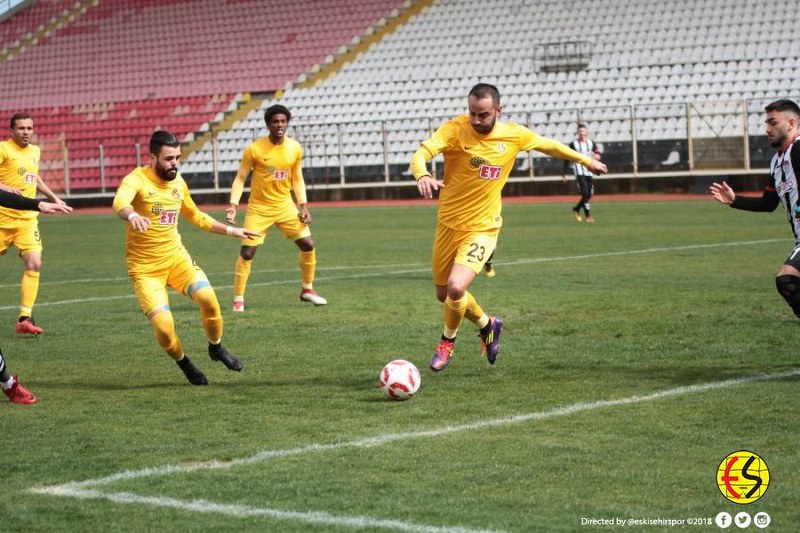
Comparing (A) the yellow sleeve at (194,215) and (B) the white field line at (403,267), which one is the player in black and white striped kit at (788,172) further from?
(B) the white field line at (403,267)

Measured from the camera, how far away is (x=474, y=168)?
934 cm

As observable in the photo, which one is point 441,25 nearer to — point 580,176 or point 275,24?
point 275,24

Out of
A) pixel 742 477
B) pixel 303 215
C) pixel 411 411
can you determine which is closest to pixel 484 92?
pixel 411 411

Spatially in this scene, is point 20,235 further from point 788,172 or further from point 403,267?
point 788,172

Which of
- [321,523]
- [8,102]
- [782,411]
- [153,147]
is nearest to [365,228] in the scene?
[153,147]

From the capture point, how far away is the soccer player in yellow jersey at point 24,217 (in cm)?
1259

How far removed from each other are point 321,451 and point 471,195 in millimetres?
3404

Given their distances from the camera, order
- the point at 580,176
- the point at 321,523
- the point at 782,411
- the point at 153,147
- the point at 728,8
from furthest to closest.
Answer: the point at 728,8 < the point at 580,176 < the point at 153,147 < the point at 782,411 < the point at 321,523

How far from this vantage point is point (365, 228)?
89.1ft

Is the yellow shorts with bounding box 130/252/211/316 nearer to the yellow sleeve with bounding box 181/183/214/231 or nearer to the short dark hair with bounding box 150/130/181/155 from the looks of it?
the yellow sleeve with bounding box 181/183/214/231

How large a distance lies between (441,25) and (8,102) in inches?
788

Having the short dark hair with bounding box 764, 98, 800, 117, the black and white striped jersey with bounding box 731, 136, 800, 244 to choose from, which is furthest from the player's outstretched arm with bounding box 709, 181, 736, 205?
the short dark hair with bounding box 764, 98, 800, 117

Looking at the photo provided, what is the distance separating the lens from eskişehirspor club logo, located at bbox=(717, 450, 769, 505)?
17.8 feet

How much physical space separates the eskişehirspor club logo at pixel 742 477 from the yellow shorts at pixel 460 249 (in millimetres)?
3411
